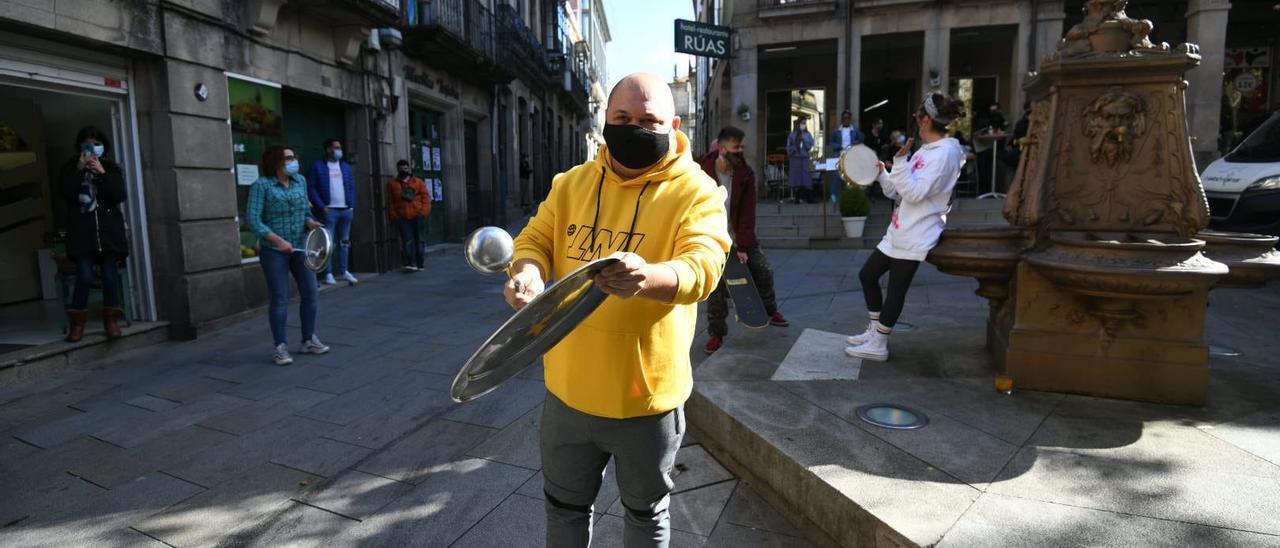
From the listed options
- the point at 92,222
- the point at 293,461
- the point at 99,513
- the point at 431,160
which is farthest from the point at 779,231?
the point at 99,513

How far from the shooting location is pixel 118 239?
20.6 ft

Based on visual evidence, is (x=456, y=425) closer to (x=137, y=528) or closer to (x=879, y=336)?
(x=137, y=528)

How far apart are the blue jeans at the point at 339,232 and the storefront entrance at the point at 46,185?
111 inches

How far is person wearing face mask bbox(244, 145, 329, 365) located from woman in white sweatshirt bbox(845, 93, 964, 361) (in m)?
4.49

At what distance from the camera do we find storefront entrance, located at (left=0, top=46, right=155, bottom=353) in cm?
618

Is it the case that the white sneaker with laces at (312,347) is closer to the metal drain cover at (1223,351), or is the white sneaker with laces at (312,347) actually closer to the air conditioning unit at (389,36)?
the air conditioning unit at (389,36)

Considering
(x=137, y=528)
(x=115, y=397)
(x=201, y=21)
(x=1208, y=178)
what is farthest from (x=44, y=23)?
(x=1208, y=178)

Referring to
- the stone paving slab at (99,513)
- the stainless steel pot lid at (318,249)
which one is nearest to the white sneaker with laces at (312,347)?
the stainless steel pot lid at (318,249)

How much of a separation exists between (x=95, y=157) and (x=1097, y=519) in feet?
24.9

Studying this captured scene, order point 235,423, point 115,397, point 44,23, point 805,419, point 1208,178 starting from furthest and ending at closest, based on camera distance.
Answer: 1. point 1208,178
2. point 44,23
3. point 115,397
4. point 235,423
5. point 805,419

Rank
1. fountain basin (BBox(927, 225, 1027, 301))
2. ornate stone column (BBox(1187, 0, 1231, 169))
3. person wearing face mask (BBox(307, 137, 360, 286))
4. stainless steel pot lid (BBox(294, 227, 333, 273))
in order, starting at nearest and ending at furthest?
fountain basin (BBox(927, 225, 1027, 301)), stainless steel pot lid (BBox(294, 227, 333, 273)), person wearing face mask (BBox(307, 137, 360, 286)), ornate stone column (BBox(1187, 0, 1231, 169))

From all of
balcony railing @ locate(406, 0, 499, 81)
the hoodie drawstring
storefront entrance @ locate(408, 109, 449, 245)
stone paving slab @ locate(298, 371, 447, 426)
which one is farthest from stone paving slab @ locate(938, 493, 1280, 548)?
storefront entrance @ locate(408, 109, 449, 245)

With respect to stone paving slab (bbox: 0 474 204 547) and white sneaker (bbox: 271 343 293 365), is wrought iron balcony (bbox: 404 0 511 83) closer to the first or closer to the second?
white sneaker (bbox: 271 343 293 365)

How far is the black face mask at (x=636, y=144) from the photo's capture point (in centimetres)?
195
